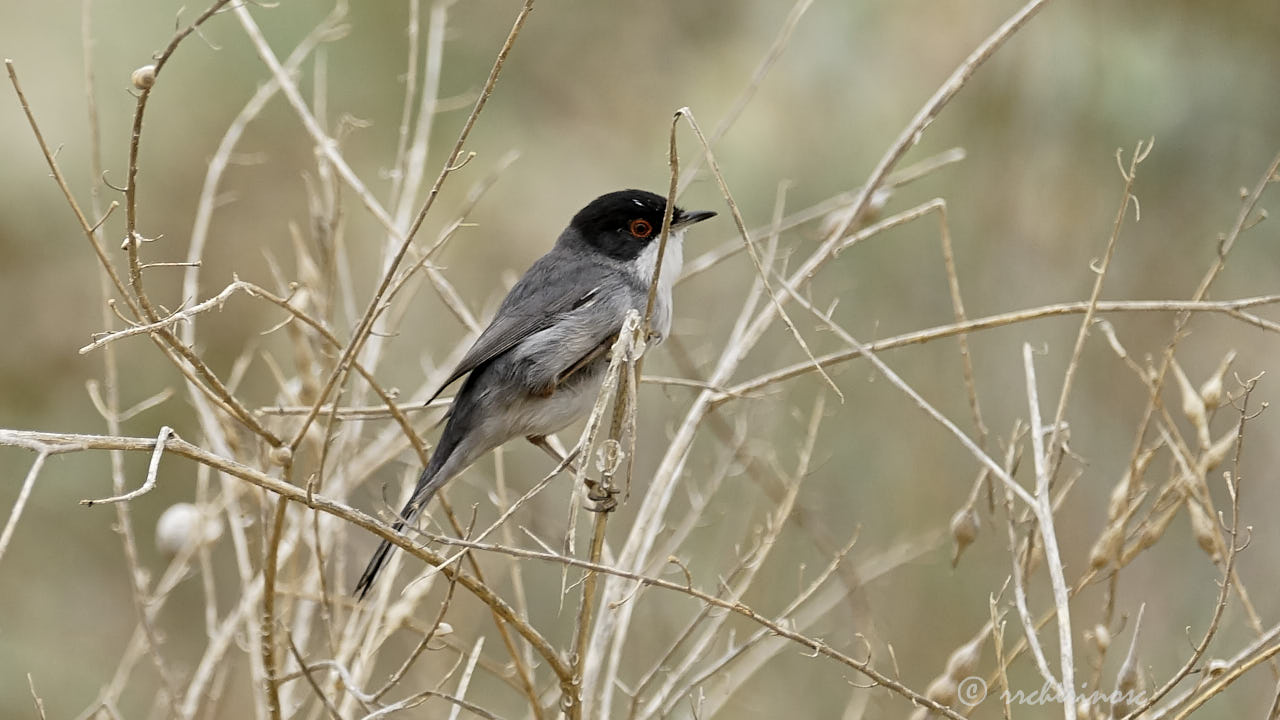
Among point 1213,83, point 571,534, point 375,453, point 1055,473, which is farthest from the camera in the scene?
point 1213,83

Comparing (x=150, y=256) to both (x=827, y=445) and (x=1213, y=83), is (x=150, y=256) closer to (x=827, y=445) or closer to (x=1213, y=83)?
(x=827, y=445)

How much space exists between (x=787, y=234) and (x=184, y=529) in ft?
13.0

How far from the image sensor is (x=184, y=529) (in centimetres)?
331

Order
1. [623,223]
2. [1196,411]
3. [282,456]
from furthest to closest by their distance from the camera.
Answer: [623,223], [1196,411], [282,456]

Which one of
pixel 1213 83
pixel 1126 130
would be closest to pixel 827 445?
pixel 1126 130

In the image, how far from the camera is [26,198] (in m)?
7.07

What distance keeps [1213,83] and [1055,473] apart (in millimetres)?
3613

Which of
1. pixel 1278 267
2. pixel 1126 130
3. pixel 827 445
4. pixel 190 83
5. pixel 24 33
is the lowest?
pixel 827 445

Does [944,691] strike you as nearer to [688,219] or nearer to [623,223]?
[688,219]

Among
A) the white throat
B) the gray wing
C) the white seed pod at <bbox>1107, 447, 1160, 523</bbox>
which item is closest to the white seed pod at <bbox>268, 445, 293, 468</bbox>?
the white throat

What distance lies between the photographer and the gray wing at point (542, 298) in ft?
13.3

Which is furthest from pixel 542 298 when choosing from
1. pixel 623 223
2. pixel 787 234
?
pixel 787 234

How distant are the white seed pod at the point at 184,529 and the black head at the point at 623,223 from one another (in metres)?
1.72

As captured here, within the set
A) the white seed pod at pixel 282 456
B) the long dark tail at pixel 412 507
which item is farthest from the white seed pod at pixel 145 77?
the long dark tail at pixel 412 507
